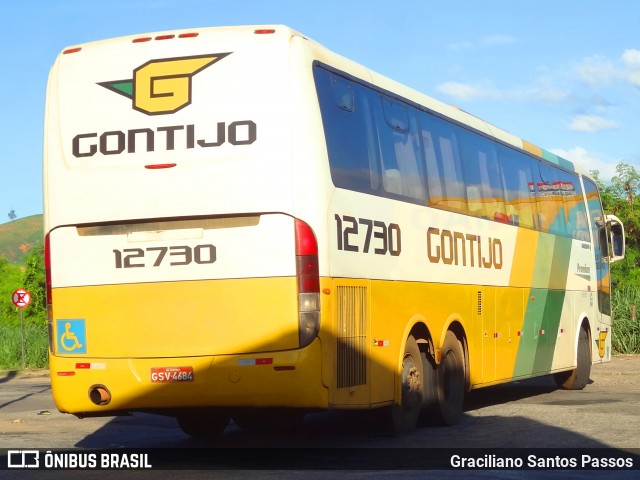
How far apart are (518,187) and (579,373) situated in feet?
14.7

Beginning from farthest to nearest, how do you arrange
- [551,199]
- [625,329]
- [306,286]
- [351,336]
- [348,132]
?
[625,329] → [551,199] → [348,132] → [351,336] → [306,286]

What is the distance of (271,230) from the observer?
10.6 meters

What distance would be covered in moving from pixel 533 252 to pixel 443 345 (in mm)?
4468

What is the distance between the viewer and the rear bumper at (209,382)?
34.6 ft

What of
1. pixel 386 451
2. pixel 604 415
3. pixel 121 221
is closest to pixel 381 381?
pixel 386 451

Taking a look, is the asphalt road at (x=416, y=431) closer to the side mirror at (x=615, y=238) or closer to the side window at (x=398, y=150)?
the side window at (x=398, y=150)

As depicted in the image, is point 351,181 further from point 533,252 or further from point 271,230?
point 533,252

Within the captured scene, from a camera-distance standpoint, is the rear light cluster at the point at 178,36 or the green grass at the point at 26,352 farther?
the green grass at the point at 26,352

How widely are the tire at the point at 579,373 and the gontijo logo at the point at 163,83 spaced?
37.4 ft

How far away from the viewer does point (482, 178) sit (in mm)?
15922

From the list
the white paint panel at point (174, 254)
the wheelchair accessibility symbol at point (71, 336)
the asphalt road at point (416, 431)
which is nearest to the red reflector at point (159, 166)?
the white paint panel at point (174, 254)

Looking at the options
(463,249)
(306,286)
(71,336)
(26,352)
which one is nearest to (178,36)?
(306,286)

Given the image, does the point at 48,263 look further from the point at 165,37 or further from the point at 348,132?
the point at 348,132

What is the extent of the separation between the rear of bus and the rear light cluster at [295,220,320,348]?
1cm
